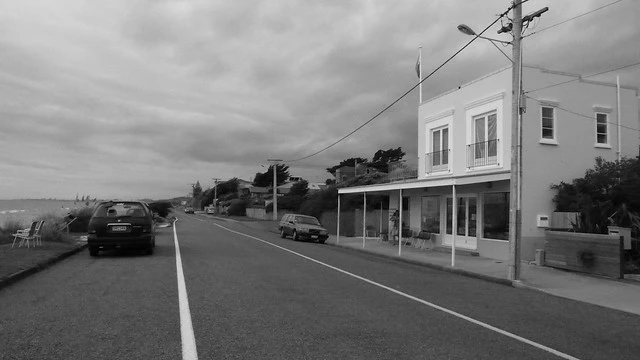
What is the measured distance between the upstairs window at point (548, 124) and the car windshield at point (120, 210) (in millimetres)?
13487

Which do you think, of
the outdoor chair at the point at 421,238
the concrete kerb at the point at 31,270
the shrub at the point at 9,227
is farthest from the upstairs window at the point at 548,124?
the shrub at the point at 9,227

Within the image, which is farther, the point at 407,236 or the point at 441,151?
the point at 407,236

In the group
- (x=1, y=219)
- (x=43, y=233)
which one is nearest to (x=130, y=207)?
(x=43, y=233)

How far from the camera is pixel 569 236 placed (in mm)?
14695

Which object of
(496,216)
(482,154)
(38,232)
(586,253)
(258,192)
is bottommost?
(586,253)

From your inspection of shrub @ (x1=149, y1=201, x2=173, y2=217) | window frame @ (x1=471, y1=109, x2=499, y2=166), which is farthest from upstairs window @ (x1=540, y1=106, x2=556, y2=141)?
shrub @ (x1=149, y1=201, x2=173, y2=217)

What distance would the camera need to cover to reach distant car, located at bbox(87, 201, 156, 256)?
48.6 ft

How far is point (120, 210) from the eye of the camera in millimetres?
15977

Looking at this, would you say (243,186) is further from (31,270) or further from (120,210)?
(31,270)

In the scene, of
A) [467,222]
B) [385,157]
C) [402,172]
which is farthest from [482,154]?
[385,157]

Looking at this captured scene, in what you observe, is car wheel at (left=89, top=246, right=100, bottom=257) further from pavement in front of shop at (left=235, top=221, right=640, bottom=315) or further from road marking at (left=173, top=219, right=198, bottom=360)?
pavement in front of shop at (left=235, top=221, right=640, bottom=315)

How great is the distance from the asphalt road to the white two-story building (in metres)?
5.68

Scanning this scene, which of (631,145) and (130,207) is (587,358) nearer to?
(130,207)

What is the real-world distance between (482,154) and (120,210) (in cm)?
1275
